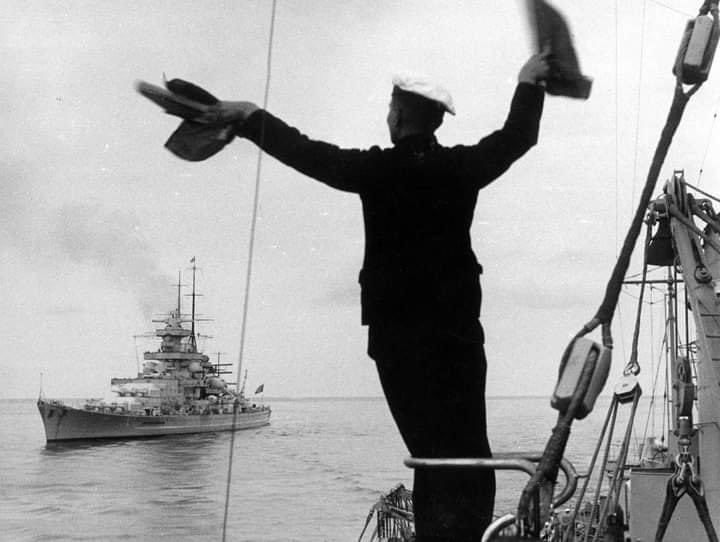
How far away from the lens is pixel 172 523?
2.99 metres

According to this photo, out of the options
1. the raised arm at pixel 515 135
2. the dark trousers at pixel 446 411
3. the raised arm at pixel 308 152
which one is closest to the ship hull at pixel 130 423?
the dark trousers at pixel 446 411

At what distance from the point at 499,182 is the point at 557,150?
0.48ft

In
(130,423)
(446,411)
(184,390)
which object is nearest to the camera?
(446,411)

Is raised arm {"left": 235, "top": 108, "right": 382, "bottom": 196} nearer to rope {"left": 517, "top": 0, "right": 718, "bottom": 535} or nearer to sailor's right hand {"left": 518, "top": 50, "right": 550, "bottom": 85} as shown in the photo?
sailor's right hand {"left": 518, "top": 50, "right": 550, "bottom": 85}

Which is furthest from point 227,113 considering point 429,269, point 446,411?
point 446,411

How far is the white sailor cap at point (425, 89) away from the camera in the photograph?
5.06 ft

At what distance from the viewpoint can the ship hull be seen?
6.22 feet

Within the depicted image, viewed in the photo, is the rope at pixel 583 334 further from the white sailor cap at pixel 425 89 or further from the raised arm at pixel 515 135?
the white sailor cap at pixel 425 89

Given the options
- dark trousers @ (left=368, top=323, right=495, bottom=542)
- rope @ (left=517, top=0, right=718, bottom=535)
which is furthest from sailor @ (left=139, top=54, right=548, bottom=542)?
rope @ (left=517, top=0, right=718, bottom=535)

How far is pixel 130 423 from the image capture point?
2877mm

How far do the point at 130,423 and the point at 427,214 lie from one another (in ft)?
5.56

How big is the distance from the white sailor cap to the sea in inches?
20.8

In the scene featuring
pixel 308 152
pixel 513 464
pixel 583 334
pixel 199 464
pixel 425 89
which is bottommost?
pixel 199 464

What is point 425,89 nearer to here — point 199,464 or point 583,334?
point 583,334
